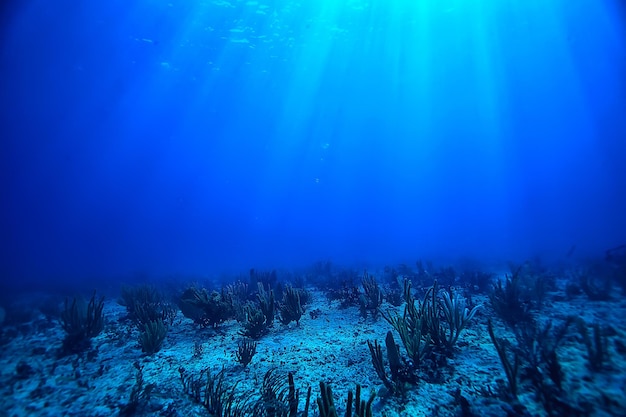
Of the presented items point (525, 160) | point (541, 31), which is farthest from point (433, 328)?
point (525, 160)

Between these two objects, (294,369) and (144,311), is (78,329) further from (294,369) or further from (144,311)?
(294,369)

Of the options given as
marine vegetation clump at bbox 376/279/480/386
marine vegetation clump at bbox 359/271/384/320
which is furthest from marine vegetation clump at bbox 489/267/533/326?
marine vegetation clump at bbox 359/271/384/320

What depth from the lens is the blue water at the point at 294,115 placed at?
3312cm

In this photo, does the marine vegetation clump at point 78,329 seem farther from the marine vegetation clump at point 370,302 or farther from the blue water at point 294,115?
the blue water at point 294,115

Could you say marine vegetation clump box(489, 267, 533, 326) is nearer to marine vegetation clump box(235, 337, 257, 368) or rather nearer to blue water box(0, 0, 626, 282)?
marine vegetation clump box(235, 337, 257, 368)

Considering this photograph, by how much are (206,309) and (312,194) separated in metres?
134

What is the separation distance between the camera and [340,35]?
37719 millimetres

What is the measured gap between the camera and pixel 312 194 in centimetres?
14100

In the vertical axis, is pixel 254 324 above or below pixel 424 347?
below

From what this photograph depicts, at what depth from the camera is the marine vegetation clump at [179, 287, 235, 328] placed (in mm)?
7281

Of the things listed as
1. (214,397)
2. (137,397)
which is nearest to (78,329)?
(137,397)

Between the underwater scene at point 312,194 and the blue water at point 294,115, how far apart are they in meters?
0.51

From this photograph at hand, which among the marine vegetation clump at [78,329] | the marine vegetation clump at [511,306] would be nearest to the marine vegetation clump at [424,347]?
the marine vegetation clump at [511,306]

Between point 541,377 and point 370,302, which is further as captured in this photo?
point 370,302
